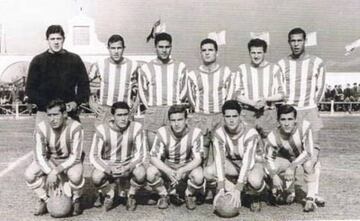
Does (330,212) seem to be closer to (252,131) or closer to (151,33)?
(252,131)

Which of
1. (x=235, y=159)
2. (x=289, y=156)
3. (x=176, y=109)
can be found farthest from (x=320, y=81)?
(x=176, y=109)

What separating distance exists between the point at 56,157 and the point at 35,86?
48 centimetres

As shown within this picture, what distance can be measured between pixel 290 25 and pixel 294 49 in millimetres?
762

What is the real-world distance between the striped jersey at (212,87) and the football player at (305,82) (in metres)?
0.38

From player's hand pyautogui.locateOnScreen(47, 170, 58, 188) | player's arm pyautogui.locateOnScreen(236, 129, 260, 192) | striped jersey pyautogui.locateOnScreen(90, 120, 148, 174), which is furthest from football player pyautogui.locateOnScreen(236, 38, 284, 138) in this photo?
player's hand pyautogui.locateOnScreen(47, 170, 58, 188)

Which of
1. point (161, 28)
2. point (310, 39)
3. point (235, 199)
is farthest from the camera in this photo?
point (161, 28)

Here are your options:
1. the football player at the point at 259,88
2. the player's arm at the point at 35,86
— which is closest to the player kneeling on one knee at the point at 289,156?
the football player at the point at 259,88

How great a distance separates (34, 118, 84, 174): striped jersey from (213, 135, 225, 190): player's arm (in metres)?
0.83

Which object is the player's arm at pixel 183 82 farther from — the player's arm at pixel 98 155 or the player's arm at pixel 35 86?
the player's arm at pixel 35 86

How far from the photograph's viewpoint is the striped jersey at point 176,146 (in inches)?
118

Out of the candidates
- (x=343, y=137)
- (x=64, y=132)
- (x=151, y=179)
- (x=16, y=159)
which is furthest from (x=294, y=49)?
(x=343, y=137)

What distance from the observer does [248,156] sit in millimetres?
2887

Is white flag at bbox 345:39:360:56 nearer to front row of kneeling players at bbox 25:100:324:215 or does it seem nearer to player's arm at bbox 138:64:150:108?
front row of kneeling players at bbox 25:100:324:215

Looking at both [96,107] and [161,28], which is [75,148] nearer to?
[96,107]
